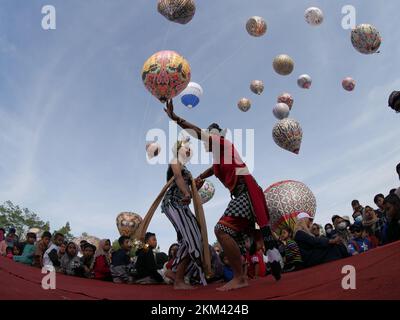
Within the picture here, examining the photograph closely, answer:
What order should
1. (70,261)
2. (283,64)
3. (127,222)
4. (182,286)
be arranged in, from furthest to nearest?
(283,64)
(127,222)
(70,261)
(182,286)

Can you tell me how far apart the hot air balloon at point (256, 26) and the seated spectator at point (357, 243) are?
889cm

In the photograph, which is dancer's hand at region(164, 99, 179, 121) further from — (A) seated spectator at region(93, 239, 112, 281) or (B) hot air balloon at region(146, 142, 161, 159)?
(B) hot air balloon at region(146, 142, 161, 159)

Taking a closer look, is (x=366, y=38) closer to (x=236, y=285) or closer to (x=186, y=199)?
(x=186, y=199)

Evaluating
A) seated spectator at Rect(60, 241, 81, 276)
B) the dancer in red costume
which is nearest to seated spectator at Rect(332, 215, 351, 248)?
the dancer in red costume

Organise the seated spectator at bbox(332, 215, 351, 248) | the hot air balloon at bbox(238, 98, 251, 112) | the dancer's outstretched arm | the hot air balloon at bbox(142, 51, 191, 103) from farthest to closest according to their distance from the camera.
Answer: the hot air balloon at bbox(238, 98, 251, 112) < the seated spectator at bbox(332, 215, 351, 248) < the hot air balloon at bbox(142, 51, 191, 103) < the dancer's outstretched arm

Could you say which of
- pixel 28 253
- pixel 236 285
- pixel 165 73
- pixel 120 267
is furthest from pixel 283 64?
pixel 236 285

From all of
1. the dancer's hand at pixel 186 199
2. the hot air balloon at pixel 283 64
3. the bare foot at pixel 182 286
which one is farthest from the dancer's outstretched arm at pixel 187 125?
the hot air balloon at pixel 283 64

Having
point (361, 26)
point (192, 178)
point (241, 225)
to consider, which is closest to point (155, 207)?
point (192, 178)

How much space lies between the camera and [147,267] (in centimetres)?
571

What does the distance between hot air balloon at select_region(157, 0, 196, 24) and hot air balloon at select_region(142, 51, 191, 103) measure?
3650 millimetres

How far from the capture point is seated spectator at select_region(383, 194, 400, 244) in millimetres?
3873

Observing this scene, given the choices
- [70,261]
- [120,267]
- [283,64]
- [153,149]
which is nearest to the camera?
[120,267]

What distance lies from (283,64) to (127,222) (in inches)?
341
